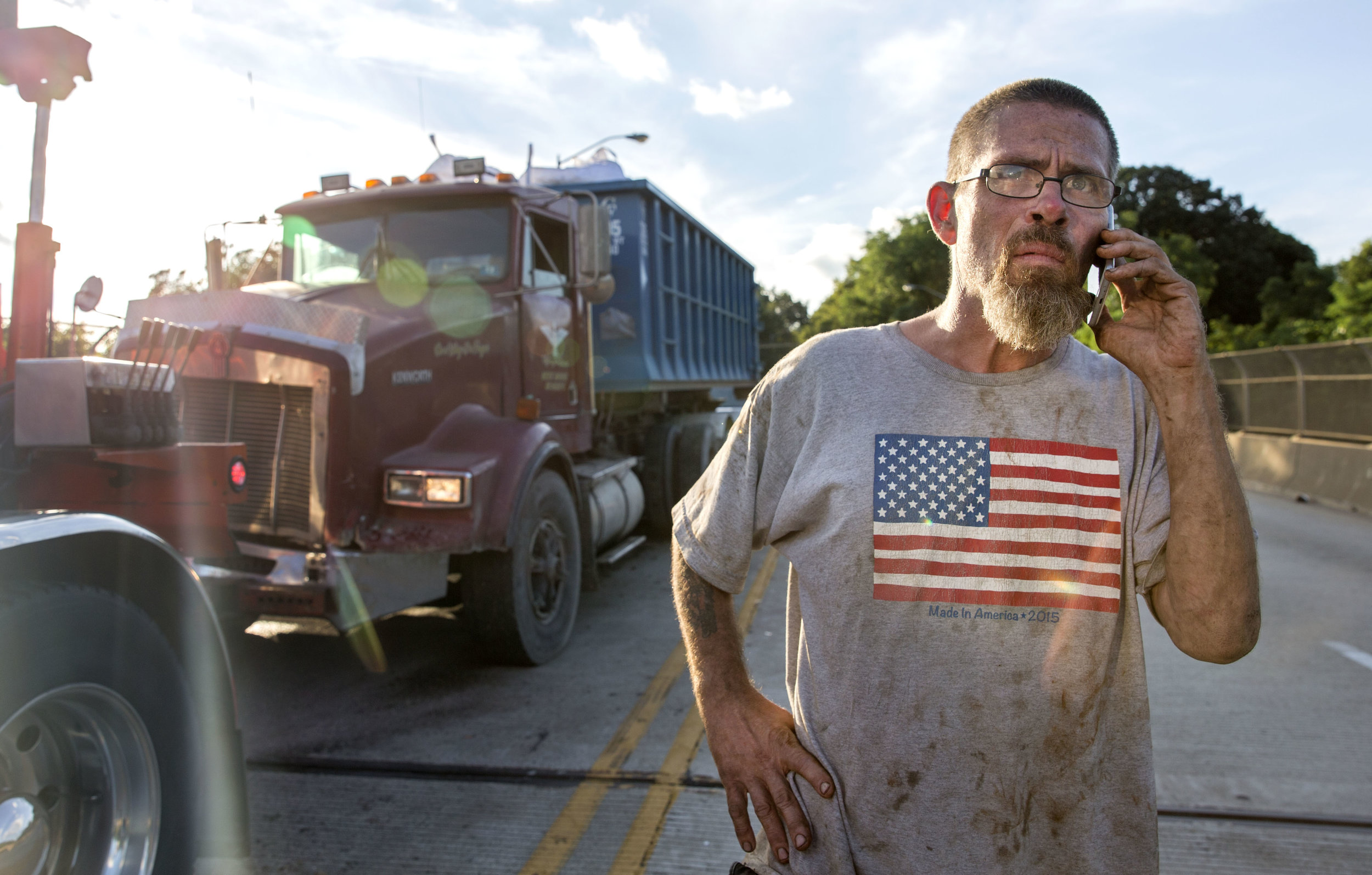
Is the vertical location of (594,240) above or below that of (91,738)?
above

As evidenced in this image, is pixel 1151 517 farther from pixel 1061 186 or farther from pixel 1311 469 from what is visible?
pixel 1311 469

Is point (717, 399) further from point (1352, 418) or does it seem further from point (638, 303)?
point (1352, 418)

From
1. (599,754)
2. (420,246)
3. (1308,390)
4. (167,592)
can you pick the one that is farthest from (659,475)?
(1308,390)

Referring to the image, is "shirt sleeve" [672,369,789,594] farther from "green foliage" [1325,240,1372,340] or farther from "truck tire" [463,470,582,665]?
"green foliage" [1325,240,1372,340]

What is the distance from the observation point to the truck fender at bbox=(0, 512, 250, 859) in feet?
7.39

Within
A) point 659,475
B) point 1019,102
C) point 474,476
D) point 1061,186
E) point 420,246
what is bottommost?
point 659,475

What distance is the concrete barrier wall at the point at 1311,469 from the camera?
38.8 feet

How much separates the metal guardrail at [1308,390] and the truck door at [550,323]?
36.1 feet

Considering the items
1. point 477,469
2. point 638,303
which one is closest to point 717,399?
point 638,303

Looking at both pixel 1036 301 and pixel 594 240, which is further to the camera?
pixel 594 240

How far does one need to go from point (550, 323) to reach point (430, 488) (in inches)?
82.6

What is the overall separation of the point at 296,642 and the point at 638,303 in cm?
407

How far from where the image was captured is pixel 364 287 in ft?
19.3

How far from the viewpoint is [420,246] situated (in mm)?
6051
